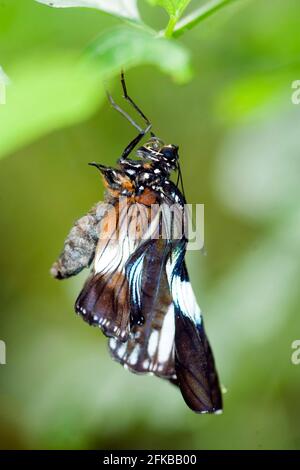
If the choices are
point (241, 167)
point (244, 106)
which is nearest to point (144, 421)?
point (241, 167)

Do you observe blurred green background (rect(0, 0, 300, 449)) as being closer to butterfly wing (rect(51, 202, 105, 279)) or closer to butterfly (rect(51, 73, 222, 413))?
butterfly (rect(51, 73, 222, 413))

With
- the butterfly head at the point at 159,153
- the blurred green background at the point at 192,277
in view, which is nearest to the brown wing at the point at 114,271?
the butterfly head at the point at 159,153

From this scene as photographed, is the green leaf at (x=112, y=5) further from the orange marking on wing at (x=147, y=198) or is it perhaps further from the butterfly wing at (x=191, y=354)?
the butterfly wing at (x=191, y=354)

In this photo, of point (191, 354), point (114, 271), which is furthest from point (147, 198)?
point (191, 354)

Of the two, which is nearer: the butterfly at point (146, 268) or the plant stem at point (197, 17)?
the plant stem at point (197, 17)

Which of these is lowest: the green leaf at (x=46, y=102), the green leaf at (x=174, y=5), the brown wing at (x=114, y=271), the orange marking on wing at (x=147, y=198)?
the brown wing at (x=114, y=271)

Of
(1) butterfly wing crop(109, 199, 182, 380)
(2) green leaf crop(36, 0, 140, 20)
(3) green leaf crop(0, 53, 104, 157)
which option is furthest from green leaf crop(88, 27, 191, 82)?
(1) butterfly wing crop(109, 199, 182, 380)
